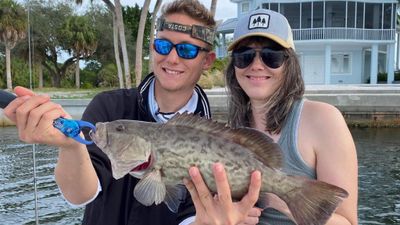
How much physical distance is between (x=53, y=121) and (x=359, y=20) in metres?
36.9

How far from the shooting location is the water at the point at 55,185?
7848 mm

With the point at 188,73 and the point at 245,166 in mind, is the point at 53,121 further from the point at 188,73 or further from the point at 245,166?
the point at 188,73

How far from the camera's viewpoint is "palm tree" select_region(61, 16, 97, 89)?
151ft

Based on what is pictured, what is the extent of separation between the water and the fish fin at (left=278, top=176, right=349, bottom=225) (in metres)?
5.91

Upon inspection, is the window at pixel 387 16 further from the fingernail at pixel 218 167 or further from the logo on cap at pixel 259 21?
the fingernail at pixel 218 167

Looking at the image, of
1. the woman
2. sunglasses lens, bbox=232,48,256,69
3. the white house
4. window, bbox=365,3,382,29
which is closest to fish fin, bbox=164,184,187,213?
the woman

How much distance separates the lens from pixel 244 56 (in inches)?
109

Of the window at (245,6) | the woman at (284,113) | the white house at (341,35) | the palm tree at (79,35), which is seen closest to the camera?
the woman at (284,113)

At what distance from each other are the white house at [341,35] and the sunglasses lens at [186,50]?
32.1 meters

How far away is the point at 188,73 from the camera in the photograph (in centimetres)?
302

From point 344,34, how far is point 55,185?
28957 millimetres

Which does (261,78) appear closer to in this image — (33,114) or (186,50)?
(186,50)

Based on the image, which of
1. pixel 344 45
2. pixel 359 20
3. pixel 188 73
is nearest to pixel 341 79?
pixel 344 45

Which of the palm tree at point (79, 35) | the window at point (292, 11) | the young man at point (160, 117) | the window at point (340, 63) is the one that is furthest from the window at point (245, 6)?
the young man at point (160, 117)
